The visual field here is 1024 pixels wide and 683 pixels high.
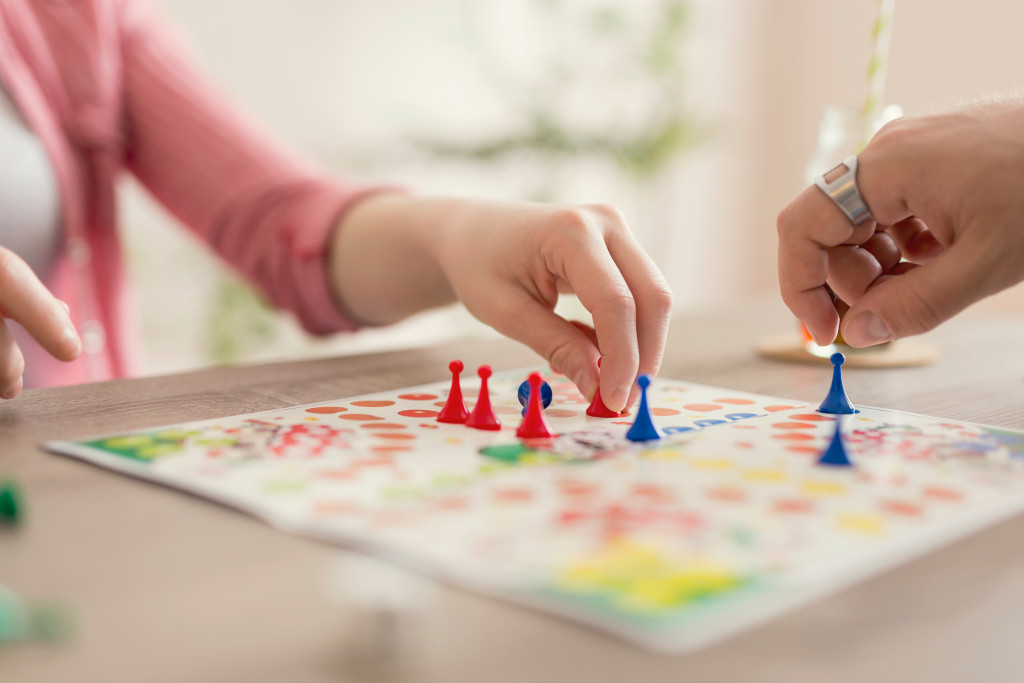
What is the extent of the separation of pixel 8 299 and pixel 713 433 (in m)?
0.56

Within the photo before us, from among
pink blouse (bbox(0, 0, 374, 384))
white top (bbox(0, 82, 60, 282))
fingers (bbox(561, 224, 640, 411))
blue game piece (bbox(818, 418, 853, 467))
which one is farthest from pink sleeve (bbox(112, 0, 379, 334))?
blue game piece (bbox(818, 418, 853, 467))

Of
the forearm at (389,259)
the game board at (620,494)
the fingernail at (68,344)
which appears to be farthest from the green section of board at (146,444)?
the forearm at (389,259)

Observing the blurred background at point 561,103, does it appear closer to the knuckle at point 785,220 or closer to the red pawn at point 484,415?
the knuckle at point 785,220

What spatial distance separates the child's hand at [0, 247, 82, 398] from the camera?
2.44 feet

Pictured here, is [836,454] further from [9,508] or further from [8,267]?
[8,267]

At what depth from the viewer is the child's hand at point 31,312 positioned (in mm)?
743

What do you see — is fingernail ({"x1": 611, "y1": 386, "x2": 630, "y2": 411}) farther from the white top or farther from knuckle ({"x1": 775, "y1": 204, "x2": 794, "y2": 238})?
the white top

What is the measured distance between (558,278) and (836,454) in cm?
35

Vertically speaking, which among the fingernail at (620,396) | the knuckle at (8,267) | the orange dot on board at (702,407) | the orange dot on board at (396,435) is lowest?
the orange dot on board at (396,435)

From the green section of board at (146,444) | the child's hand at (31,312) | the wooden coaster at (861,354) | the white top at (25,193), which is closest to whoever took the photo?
the green section of board at (146,444)

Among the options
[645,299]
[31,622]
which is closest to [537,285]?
[645,299]

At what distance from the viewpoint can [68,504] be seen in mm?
553

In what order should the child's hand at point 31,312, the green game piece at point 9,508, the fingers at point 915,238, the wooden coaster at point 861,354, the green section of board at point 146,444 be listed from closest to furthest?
the green game piece at point 9,508 < the green section of board at point 146,444 < the child's hand at point 31,312 < the fingers at point 915,238 < the wooden coaster at point 861,354

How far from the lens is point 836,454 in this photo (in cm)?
62
